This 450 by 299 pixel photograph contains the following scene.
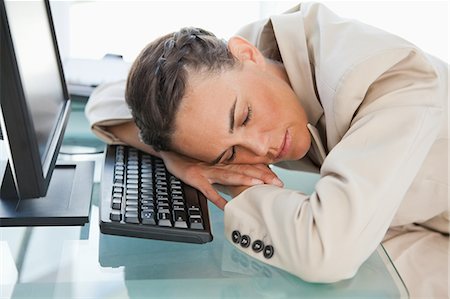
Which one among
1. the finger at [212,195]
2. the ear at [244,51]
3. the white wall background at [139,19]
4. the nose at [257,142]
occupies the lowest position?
the white wall background at [139,19]

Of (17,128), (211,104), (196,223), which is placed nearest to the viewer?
(17,128)

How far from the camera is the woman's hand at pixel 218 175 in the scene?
1.09 meters

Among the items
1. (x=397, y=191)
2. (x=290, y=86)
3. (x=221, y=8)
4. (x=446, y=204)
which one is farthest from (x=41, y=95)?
(x=221, y=8)

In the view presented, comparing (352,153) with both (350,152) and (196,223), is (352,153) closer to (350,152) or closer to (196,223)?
(350,152)

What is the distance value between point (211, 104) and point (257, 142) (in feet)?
0.34

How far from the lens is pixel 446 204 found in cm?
118

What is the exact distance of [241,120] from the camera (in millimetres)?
1059

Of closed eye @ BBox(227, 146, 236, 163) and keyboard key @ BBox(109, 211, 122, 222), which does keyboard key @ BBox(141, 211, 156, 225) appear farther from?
closed eye @ BBox(227, 146, 236, 163)

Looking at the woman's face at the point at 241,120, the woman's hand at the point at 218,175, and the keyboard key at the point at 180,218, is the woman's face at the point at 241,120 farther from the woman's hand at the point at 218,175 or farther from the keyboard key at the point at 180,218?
the keyboard key at the point at 180,218

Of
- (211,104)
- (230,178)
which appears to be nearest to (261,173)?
(230,178)

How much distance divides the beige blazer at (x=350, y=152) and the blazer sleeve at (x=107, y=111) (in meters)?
0.37

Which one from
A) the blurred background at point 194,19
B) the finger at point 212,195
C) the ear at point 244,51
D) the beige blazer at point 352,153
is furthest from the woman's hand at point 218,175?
the blurred background at point 194,19

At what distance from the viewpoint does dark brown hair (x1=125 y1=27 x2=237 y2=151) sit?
1.06m

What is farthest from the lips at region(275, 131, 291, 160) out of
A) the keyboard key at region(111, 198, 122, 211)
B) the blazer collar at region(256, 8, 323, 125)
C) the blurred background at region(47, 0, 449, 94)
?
the blurred background at region(47, 0, 449, 94)
